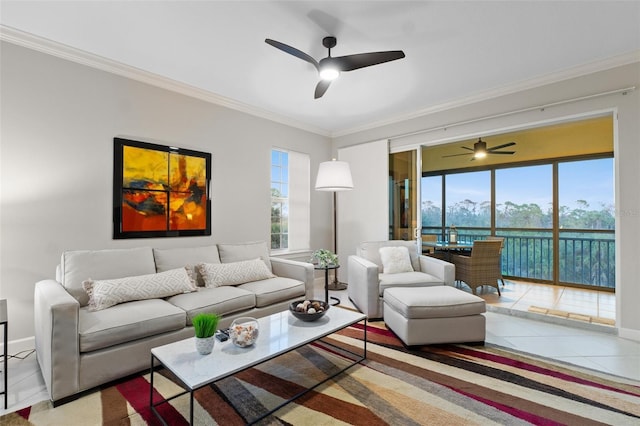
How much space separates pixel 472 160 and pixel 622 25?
373 centimetres

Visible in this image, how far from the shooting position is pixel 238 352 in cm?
179

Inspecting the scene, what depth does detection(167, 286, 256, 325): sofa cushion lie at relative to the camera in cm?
251

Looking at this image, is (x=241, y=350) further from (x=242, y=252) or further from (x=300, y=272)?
(x=242, y=252)

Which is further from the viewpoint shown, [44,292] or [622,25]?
[622,25]

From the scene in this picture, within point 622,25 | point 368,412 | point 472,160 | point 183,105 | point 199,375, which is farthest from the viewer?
point 472,160

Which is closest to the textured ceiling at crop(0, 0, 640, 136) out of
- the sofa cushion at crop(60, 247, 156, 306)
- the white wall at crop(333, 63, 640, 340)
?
the white wall at crop(333, 63, 640, 340)

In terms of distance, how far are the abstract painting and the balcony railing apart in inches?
214

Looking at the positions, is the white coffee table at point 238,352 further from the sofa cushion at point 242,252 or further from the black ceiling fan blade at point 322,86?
the black ceiling fan blade at point 322,86

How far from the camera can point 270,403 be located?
1874 mm

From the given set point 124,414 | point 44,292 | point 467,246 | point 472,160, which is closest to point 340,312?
point 124,414

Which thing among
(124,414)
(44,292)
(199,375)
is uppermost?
(44,292)

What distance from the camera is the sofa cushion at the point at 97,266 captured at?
244 cm

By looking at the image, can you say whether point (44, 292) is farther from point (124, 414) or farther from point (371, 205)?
point (371, 205)

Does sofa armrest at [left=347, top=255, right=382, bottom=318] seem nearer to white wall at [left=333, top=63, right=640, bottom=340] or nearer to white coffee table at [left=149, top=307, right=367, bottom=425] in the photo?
white coffee table at [left=149, top=307, right=367, bottom=425]
